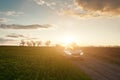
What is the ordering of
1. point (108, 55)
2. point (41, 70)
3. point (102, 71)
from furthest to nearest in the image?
point (108, 55), point (41, 70), point (102, 71)

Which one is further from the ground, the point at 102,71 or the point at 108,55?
the point at 108,55

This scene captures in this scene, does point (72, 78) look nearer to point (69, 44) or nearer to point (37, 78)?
point (37, 78)

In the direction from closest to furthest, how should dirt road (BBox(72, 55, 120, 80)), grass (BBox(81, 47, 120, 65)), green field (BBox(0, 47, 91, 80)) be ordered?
dirt road (BBox(72, 55, 120, 80))
green field (BBox(0, 47, 91, 80))
grass (BBox(81, 47, 120, 65))

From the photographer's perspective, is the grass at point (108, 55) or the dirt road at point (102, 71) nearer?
the dirt road at point (102, 71)

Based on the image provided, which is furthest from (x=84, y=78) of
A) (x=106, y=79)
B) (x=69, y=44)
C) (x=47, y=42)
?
(x=47, y=42)

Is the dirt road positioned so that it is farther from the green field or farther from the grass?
the grass

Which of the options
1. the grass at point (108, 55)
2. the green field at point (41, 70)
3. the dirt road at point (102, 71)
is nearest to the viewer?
the dirt road at point (102, 71)

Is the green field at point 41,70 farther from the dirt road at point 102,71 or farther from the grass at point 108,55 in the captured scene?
the grass at point 108,55

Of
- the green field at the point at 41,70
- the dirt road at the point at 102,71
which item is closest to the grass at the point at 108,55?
the dirt road at the point at 102,71

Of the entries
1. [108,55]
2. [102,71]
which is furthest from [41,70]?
[108,55]

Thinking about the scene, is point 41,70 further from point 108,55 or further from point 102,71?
point 108,55

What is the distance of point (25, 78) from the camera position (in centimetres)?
1914

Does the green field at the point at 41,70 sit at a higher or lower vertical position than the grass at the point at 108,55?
lower

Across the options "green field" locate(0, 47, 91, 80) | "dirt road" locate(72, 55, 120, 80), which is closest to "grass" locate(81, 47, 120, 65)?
"dirt road" locate(72, 55, 120, 80)
